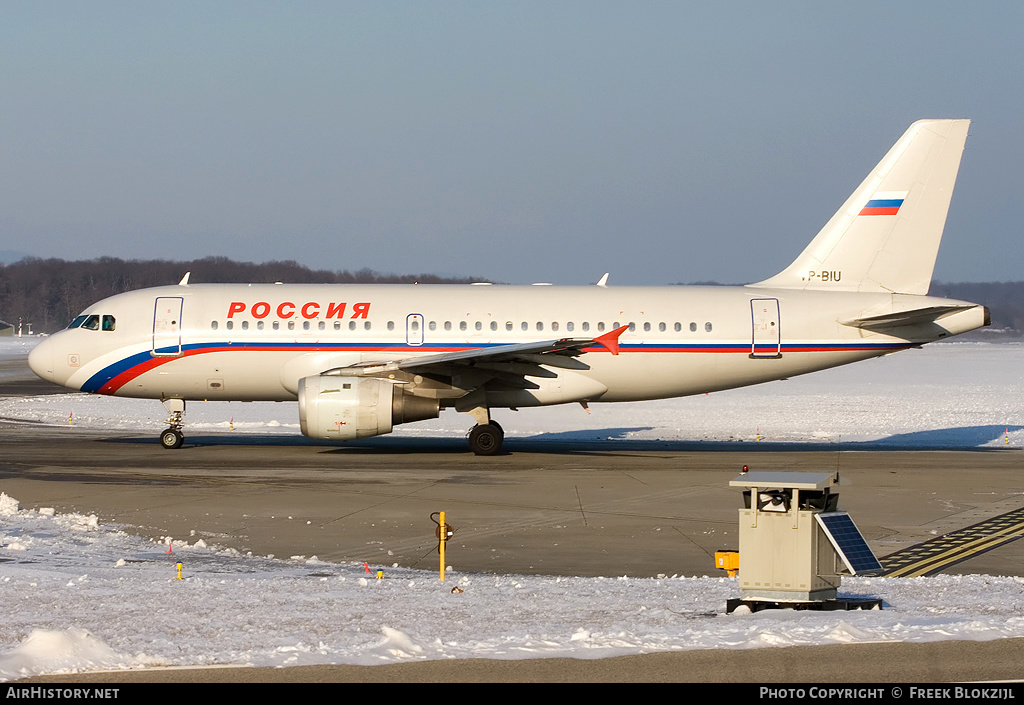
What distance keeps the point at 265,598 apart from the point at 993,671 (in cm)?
567

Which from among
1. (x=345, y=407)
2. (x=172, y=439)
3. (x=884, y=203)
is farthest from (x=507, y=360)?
(x=884, y=203)

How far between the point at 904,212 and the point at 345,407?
13549mm

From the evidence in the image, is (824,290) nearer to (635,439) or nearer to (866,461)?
(866,461)

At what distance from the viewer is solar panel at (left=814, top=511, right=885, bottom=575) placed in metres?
8.53

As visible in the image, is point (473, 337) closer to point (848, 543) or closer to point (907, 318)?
point (907, 318)

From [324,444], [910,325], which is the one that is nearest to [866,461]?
[910,325]

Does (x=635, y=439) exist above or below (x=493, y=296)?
below

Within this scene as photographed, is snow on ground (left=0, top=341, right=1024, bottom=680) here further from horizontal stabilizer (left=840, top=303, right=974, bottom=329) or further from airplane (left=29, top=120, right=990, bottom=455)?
horizontal stabilizer (left=840, top=303, right=974, bottom=329)

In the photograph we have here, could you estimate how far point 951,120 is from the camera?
26156 millimetres

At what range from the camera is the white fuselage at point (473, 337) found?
83.3ft

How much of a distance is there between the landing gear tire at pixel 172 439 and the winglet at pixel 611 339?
9720 millimetres

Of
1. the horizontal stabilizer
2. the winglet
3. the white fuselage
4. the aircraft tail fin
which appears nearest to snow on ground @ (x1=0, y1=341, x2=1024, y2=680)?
the white fuselage

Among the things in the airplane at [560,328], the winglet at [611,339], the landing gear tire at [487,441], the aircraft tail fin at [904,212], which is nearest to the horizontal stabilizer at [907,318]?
the airplane at [560,328]
